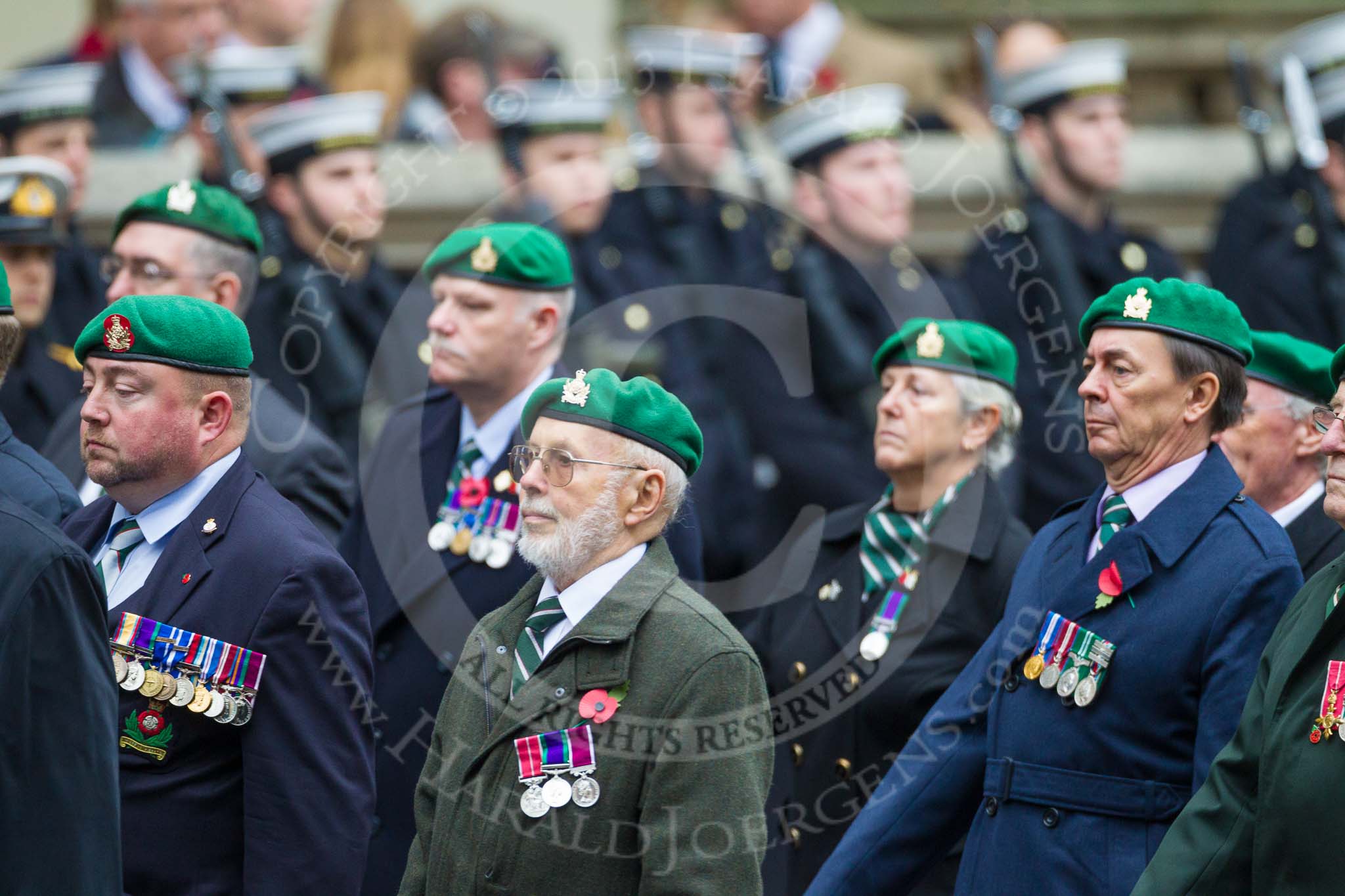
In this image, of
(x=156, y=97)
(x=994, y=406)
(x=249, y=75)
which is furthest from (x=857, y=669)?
(x=156, y=97)

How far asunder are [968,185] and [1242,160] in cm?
139

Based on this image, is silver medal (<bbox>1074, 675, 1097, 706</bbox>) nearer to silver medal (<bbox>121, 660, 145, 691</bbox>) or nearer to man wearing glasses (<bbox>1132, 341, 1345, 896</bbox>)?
man wearing glasses (<bbox>1132, 341, 1345, 896</bbox>)

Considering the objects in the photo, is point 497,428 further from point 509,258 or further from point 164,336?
point 164,336

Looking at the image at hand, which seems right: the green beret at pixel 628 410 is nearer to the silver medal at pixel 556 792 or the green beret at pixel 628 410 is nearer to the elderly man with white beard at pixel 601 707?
the elderly man with white beard at pixel 601 707

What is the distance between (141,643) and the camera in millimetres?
4586

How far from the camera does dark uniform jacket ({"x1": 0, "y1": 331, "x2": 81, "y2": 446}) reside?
7.16 m

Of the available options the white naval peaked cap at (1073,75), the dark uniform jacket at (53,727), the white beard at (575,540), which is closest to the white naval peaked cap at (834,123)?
the white naval peaked cap at (1073,75)

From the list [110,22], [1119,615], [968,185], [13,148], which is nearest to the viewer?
[1119,615]

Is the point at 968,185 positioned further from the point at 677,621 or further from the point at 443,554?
the point at 677,621

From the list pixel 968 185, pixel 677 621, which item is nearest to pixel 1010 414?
pixel 677 621

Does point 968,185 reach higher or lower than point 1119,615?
higher

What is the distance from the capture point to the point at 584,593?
4527mm

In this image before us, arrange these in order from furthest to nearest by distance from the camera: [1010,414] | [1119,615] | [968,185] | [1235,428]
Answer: [968,185] < [1010,414] < [1235,428] < [1119,615]

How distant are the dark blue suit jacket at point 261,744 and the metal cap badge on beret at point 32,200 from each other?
2.80 m
